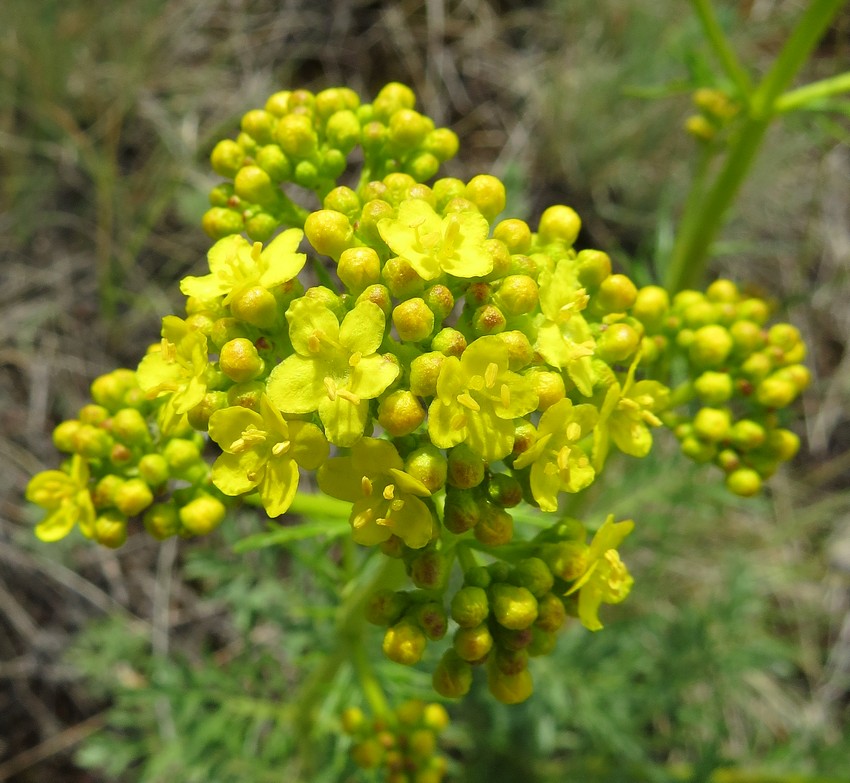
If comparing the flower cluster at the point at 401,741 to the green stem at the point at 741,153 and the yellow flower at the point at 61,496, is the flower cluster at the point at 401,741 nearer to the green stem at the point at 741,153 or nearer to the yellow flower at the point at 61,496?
the yellow flower at the point at 61,496

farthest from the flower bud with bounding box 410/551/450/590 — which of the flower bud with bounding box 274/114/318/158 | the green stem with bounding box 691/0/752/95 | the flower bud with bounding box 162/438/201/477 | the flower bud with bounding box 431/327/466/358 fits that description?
the green stem with bounding box 691/0/752/95

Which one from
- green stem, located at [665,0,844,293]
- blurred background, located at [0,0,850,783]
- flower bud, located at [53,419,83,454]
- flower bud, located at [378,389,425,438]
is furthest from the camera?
blurred background, located at [0,0,850,783]

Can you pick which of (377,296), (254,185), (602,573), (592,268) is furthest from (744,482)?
(254,185)

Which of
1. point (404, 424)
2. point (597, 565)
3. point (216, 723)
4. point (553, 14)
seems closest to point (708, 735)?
point (216, 723)

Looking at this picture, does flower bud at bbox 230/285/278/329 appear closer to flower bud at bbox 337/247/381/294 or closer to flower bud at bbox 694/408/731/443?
flower bud at bbox 337/247/381/294

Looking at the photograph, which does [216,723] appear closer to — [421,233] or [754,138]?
[421,233]

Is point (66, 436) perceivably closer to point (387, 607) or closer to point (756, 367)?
point (387, 607)

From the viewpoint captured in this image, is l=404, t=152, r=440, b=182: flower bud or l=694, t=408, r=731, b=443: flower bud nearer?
l=404, t=152, r=440, b=182: flower bud

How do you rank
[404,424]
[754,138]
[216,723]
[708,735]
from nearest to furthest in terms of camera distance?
[404,424], [754,138], [216,723], [708,735]

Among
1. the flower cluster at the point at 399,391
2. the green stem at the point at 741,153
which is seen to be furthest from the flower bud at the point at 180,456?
the green stem at the point at 741,153
